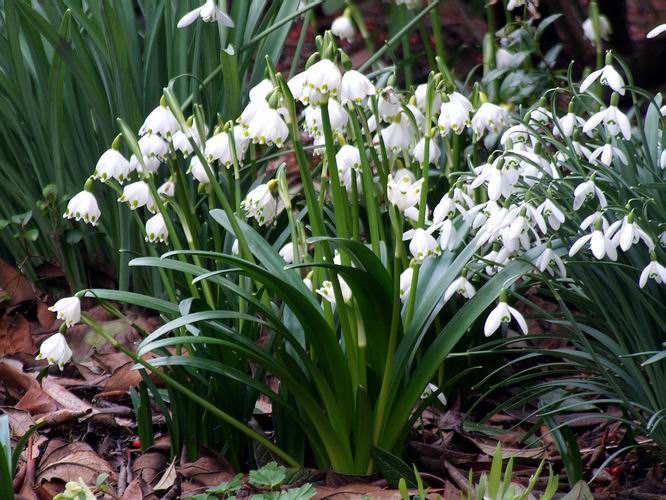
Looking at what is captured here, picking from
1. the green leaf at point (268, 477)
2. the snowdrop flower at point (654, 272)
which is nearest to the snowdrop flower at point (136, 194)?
the green leaf at point (268, 477)

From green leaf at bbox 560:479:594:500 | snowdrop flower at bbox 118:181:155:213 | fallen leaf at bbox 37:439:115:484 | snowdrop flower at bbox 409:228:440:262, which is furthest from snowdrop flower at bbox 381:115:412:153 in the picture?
fallen leaf at bbox 37:439:115:484

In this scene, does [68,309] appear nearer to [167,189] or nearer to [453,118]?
[167,189]

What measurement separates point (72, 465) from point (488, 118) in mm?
1350

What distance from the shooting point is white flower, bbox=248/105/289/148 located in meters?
1.85

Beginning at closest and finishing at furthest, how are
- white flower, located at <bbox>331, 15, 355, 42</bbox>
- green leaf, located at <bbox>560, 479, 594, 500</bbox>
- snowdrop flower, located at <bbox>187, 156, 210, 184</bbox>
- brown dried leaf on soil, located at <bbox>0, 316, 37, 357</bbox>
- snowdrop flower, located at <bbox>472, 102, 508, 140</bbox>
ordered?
green leaf, located at <bbox>560, 479, 594, 500</bbox> → snowdrop flower, located at <bbox>187, 156, 210, 184</bbox> → snowdrop flower, located at <bbox>472, 102, 508, 140</bbox> → brown dried leaf on soil, located at <bbox>0, 316, 37, 357</bbox> → white flower, located at <bbox>331, 15, 355, 42</bbox>

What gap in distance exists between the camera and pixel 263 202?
82.1 inches

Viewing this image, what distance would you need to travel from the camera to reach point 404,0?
3.31 m

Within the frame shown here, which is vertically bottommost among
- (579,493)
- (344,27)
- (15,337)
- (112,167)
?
(579,493)

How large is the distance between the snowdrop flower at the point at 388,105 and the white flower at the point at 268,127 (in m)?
0.27

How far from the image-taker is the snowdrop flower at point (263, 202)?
6.84 ft

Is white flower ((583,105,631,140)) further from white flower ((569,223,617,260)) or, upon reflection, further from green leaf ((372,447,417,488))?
green leaf ((372,447,417,488))

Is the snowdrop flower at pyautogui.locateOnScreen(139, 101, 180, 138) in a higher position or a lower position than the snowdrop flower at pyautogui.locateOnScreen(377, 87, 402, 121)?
higher

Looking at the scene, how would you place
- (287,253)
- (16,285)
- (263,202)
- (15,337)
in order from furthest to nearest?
(16,285) < (15,337) < (287,253) < (263,202)

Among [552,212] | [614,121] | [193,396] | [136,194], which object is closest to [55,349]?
[193,396]
